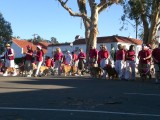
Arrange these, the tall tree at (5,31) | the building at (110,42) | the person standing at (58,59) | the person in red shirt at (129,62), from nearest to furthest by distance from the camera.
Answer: the person in red shirt at (129,62) → the person standing at (58,59) → the tall tree at (5,31) → the building at (110,42)

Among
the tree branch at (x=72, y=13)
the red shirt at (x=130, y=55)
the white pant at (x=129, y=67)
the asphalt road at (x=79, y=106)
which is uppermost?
the tree branch at (x=72, y=13)

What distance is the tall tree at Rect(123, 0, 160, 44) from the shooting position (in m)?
43.5

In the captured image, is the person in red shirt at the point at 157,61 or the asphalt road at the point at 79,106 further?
the person in red shirt at the point at 157,61

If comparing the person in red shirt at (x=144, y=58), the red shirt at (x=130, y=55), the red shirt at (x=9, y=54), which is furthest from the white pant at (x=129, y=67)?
the red shirt at (x=9, y=54)

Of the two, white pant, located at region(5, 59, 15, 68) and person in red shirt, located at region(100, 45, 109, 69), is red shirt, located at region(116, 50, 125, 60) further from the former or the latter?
white pant, located at region(5, 59, 15, 68)

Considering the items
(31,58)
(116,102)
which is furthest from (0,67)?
(116,102)

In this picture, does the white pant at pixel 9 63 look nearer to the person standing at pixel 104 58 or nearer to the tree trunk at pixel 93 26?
the person standing at pixel 104 58

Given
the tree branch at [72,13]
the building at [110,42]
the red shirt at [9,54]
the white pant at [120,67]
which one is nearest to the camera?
the white pant at [120,67]

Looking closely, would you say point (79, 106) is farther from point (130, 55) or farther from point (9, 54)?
point (9, 54)

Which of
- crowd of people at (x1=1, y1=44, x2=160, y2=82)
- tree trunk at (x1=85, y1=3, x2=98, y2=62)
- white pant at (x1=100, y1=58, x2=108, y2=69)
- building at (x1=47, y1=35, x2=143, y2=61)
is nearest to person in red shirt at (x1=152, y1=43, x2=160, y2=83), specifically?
crowd of people at (x1=1, y1=44, x2=160, y2=82)

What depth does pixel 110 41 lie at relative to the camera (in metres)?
89.8

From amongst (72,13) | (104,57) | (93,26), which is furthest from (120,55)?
(72,13)

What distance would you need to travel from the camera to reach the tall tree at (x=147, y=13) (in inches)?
1713

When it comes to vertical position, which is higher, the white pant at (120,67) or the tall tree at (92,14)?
the tall tree at (92,14)
